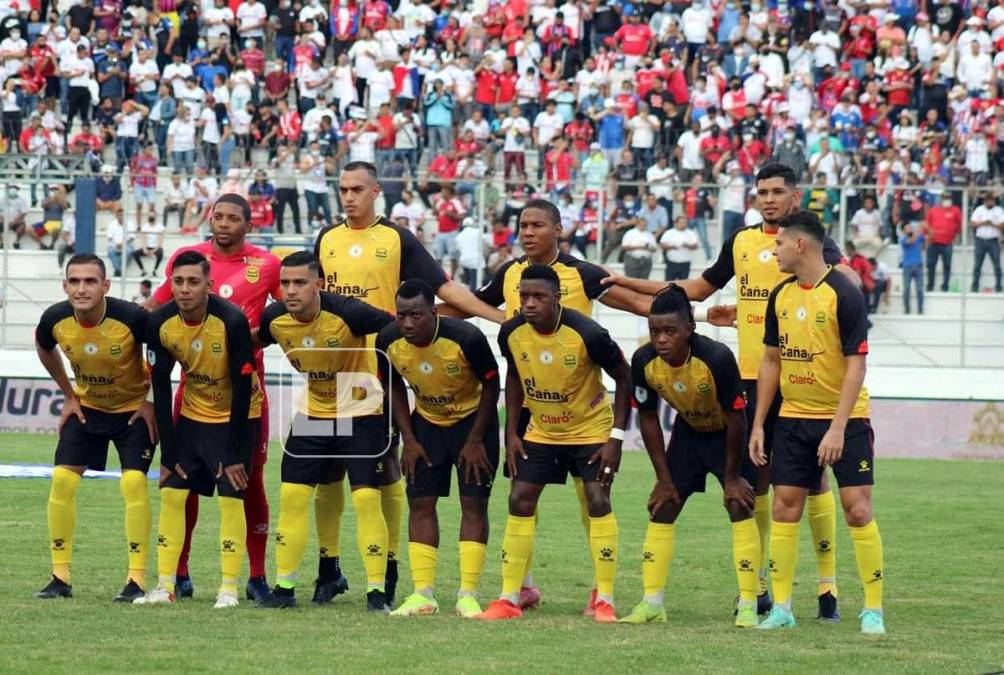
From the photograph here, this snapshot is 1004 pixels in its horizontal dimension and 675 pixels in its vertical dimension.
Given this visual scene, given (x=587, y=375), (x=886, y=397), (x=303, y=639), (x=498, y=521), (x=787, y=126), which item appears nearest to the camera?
(x=303, y=639)

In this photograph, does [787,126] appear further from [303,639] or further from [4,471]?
[303,639]

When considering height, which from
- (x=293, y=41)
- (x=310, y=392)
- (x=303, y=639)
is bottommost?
(x=303, y=639)

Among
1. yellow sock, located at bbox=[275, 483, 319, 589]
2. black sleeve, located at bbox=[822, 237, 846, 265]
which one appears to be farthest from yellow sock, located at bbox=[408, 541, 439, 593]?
black sleeve, located at bbox=[822, 237, 846, 265]

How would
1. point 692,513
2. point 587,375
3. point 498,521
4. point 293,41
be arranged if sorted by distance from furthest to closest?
point 293,41 → point 692,513 → point 498,521 → point 587,375

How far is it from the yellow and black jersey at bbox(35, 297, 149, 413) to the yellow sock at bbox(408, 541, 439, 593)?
204cm

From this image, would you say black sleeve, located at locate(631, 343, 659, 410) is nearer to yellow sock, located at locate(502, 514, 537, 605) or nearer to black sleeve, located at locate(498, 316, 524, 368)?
black sleeve, located at locate(498, 316, 524, 368)

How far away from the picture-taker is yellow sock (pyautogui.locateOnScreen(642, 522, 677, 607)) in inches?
405

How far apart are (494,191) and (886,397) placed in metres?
6.59

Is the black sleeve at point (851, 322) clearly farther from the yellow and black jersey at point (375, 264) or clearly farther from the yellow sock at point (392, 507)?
the yellow sock at point (392, 507)

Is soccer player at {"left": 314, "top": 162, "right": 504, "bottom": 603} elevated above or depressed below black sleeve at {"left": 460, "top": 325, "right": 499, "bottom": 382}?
above

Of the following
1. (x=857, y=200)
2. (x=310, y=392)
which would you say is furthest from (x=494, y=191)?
(x=310, y=392)

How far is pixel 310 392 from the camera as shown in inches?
423

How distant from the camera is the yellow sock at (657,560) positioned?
10.3 metres

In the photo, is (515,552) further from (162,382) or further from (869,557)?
(162,382)
